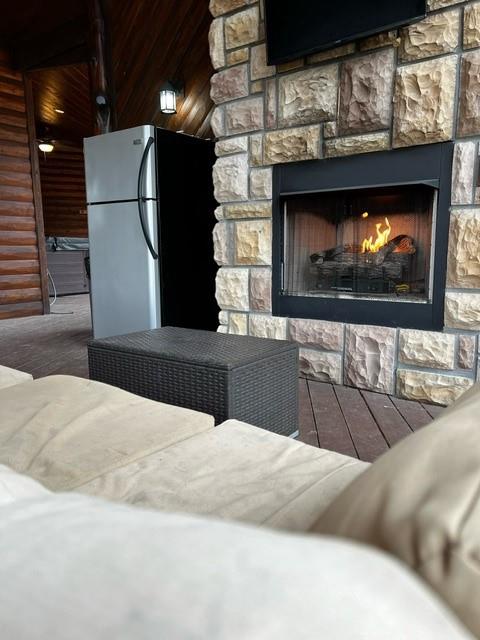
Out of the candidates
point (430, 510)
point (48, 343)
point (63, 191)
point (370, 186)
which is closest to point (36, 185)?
point (48, 343)

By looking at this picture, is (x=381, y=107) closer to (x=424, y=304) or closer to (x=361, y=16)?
(x=361, y=16)

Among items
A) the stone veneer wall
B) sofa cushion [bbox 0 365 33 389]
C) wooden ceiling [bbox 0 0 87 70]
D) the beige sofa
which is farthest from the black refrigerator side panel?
the beige sofa

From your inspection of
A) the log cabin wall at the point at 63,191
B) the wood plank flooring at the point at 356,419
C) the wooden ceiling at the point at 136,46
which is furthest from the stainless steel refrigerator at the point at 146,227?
the log cabin wall at the point at 63,191

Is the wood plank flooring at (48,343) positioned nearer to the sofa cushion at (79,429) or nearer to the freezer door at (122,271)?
the freezer door at (122,271)

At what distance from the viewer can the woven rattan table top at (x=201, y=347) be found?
4.98 ft

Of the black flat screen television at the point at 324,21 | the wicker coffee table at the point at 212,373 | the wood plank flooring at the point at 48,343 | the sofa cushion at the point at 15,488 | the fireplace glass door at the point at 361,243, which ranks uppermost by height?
the black flat screen television at the point at 324,21

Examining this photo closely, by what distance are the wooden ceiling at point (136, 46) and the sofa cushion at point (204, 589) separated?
4.90 metres

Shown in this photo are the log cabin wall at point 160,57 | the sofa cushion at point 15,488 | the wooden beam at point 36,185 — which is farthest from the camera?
the wooden beam at point 36,185

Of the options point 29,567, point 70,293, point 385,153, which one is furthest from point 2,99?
point 29,567

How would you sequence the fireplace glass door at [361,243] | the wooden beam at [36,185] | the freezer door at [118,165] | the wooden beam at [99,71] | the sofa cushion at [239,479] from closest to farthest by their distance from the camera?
the sofa cushion at [239,479]
the fireplace glass door at [361,243]
the freezer door at [118,165]
the wooden beam at [99,71]
the wooden beam at [36,185]

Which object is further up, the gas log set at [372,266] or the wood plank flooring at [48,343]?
the gas log set at [372,266]

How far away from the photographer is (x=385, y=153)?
2.34m

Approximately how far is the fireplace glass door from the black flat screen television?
2.41ft

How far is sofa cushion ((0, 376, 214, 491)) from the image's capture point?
35.0 inches
